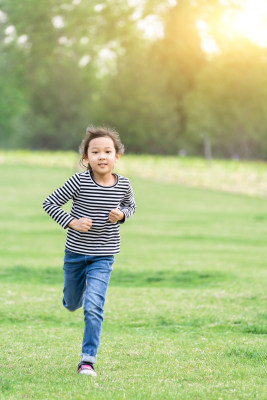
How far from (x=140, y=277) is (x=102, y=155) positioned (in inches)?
204

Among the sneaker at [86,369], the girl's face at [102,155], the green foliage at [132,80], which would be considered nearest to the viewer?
the sneaker at [86,369]

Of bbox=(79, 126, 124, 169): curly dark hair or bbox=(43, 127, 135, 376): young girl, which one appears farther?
bbox=(79, 126, 124, 169): curly dark hair

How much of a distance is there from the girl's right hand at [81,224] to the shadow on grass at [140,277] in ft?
15.2

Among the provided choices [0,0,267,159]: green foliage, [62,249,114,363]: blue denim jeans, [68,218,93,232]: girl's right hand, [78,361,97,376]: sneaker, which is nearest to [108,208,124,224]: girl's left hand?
[68,218,93,232]: girl's right hand

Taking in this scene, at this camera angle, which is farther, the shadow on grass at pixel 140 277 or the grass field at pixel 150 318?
the shadow on grass at pixel 140 277

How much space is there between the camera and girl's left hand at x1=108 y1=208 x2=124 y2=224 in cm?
491

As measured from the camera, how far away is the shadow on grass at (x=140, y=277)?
31.3 feet

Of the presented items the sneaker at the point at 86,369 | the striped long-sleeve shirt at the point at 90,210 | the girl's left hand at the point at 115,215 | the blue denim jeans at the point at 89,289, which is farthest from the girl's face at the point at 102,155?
the sneaker at the point at 86,369

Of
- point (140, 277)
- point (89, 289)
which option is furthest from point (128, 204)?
point (140, 277)

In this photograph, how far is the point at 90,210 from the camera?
5012 millimetres

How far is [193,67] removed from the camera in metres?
49.8

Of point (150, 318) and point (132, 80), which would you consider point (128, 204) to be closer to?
point (150, 318)

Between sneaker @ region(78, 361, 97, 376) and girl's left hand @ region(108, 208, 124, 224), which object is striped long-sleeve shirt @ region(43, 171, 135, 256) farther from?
sneaker @ region(78, 361, 97, 376)

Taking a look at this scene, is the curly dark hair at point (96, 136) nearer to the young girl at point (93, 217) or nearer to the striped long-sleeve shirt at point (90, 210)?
the young girl at point (93, 217)
